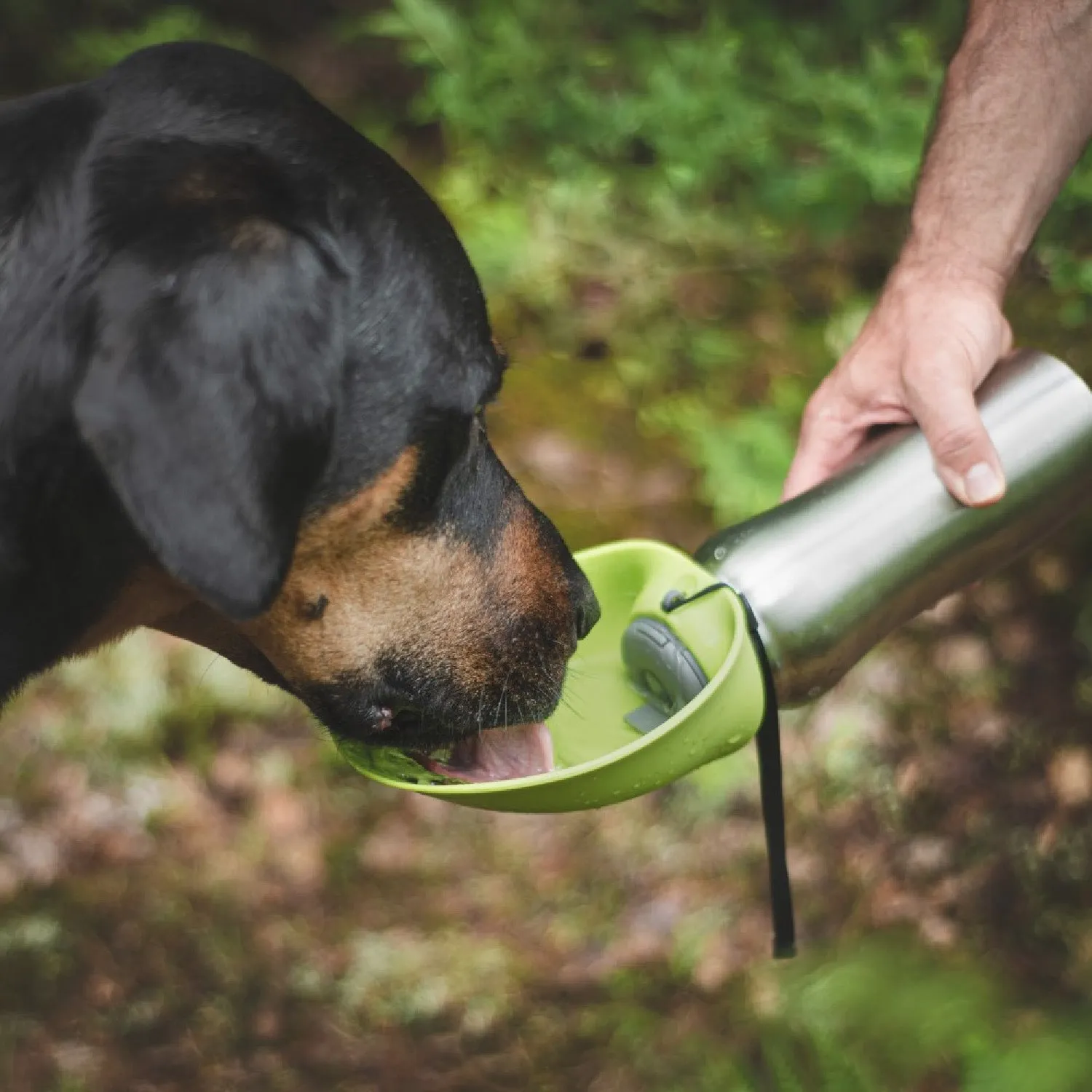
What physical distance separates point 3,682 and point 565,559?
0.98 m

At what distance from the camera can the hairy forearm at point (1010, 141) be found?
2600mm

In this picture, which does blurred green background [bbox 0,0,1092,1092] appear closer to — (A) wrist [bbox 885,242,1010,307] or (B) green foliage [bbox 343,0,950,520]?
(B) green foliage [bbox 343,0,950,520]

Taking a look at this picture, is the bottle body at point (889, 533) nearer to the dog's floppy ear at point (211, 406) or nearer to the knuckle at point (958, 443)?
the knuckle at point (958, 443)

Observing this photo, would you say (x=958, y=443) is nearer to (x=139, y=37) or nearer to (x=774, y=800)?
(x=774, y=800)

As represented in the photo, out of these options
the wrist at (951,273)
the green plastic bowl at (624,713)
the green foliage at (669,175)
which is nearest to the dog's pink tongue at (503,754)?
the green plastic bowl at (624,713)

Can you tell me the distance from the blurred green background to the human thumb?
1.02m

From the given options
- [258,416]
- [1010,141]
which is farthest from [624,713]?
[1010,141]

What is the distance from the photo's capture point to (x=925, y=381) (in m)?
2.38

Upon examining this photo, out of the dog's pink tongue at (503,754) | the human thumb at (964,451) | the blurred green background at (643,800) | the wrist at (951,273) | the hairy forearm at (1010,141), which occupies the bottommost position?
the blurred green background at (643,800)

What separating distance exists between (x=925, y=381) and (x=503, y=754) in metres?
1.07

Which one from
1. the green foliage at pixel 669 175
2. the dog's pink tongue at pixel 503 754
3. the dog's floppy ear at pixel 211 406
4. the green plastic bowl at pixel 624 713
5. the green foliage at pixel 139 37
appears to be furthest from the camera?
the green foliage at pixel 139 37

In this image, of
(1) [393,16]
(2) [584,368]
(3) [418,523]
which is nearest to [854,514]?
(3) [418,523]

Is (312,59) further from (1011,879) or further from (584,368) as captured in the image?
(1011,879)

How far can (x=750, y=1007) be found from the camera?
312cm
